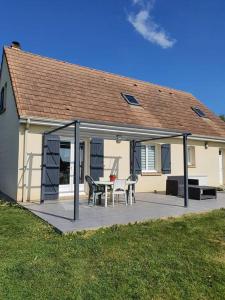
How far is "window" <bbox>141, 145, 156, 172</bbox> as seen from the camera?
12.5 m

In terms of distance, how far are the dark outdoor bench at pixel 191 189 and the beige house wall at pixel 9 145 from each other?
20.8 feet

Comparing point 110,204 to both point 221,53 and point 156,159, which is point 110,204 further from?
point 221,53

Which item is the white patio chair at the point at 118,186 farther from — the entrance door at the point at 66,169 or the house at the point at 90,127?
the entrance door at the point at 66,169

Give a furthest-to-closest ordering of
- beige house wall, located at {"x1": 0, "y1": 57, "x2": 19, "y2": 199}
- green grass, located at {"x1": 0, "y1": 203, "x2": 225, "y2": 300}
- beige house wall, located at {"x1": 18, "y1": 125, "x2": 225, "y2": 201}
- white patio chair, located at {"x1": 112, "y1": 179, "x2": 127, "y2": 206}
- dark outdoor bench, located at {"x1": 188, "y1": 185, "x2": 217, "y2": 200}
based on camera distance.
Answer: dark outdoor bench, located at {"x1": 188, "y1": 185, "x2": 217, "y2": 200}
beige house wall, located at {"x1": 0, "y1": 57, "x2": 19, "y2": 199}
beige house wall, located at {"x1": 18, "y1": 125, "x2": 225, "y2": 201}
white patio chair, located at {"x1": 112, "y1": 179, "x2": 127, "y2": 206}
green grass, located at {"x1": 0, "y1": 203, "x2": 225, "y2": 300}

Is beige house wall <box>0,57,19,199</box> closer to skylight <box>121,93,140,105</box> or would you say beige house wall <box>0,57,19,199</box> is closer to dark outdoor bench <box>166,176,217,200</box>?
skylight <box>121,93,140,105</box>

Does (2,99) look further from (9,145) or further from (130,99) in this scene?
(130,99)

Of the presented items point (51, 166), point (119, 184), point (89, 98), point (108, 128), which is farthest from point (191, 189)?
point (89, 98)

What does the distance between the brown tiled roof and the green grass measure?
212 inches

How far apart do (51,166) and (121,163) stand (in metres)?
3.28

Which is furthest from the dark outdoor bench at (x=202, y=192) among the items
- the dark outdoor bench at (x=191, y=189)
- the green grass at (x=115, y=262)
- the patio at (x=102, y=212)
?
the green grass at (x=115, y=262)

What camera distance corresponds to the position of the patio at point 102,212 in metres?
6.07

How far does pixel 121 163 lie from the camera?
11.6 metres

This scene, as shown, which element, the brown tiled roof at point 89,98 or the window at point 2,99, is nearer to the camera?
the brown tiled roof at point 89,98

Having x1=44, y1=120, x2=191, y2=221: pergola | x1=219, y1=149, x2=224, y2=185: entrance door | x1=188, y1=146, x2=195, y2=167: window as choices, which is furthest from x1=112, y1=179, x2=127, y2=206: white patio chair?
x1=219, y1=149, x2=224, y2=185: entrance door
